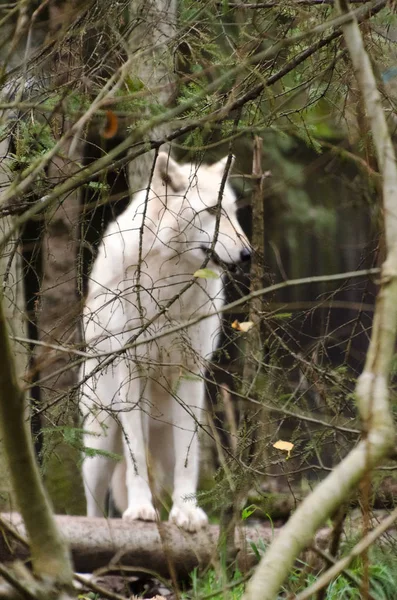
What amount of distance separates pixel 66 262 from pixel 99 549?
336 centimetres

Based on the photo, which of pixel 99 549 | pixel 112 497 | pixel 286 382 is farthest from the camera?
pixel 112 497

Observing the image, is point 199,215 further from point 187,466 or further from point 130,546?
point 130,546

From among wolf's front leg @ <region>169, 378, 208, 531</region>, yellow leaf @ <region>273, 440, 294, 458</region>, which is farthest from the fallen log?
yellow leaf @ <region>273, 440, 294, 458</region>

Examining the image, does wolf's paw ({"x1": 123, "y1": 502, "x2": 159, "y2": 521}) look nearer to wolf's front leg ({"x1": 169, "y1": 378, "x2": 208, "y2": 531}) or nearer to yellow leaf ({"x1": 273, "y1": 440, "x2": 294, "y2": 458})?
wolf's front leg ({"x1": 169, "y1": 378, "x2": 208, "y2": 531})

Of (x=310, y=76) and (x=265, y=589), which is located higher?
(x=310, y=76)

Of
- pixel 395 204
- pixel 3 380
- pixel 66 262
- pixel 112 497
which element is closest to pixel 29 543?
pixel 3 380

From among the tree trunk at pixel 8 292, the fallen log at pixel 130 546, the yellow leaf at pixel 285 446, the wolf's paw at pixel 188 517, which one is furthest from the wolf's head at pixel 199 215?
the yellow leaf at pixel 285 446

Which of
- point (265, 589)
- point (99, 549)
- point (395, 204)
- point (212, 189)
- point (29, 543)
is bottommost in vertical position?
point (99, 549)

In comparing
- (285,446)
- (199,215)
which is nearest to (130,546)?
(285,446)

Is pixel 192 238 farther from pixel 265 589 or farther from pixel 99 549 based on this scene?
pixel 265 589

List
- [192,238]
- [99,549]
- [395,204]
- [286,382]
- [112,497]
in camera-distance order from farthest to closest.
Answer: [112,497]
[192,238]
[99,549]
[286,382]
[395,204]

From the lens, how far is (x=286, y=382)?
3418mm

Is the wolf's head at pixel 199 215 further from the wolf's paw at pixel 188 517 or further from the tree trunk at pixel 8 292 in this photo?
the wolf's paw at pixel 188 517

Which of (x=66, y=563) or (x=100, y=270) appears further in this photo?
(x=100, y=270)
